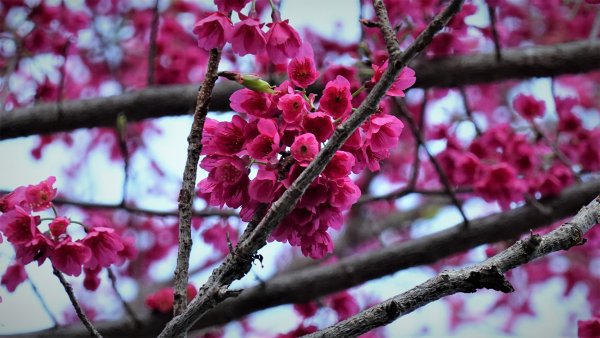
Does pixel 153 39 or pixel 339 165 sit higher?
pixel 153 39

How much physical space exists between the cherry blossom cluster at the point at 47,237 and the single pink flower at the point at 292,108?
85 centimetres

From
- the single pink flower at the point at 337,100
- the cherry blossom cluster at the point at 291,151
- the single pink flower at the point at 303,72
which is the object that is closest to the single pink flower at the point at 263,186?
the cherry blossom cluster at the point at 291,151

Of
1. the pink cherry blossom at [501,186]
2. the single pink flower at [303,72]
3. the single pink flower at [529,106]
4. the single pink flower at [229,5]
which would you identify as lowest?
the single pink flower at [303,72]

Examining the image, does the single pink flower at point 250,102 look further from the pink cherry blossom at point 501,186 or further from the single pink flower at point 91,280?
the pink cherry blossom at point 501,186

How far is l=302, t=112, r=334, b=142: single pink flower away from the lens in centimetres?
149

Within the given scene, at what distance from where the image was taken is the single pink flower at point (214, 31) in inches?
67.0

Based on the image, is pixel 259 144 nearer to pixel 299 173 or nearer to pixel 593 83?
pixel 299 173

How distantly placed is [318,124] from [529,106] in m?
2.17

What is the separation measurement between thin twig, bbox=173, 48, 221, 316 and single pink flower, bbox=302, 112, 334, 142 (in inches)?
10.3

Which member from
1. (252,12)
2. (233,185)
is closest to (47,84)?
(252,12)

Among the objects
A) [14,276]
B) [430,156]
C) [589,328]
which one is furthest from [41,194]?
[589,328]

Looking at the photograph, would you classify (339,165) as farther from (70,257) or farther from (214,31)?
(70,257)

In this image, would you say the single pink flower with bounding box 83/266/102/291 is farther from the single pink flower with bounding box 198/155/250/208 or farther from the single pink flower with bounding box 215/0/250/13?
the single pink flower with bounding box 215/0/250/13

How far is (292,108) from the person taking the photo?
58.5 inches
